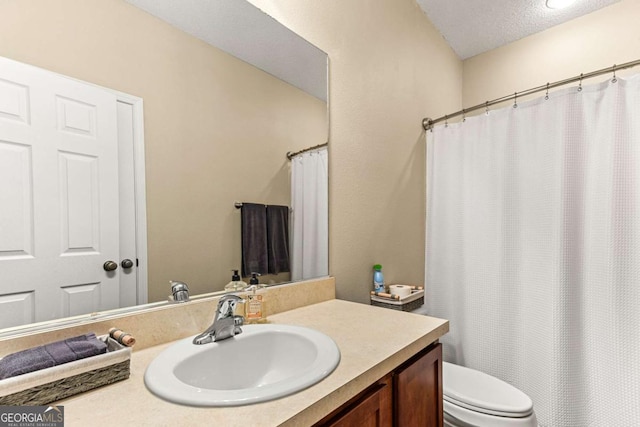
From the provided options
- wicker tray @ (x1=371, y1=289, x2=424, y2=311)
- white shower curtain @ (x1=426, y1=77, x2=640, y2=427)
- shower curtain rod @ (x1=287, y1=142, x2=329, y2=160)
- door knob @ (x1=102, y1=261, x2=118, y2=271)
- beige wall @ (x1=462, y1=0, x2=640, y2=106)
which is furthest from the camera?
beige wall @ (x1=462, y1=0, x2=640, y2=106)

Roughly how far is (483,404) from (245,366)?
38.7 inches

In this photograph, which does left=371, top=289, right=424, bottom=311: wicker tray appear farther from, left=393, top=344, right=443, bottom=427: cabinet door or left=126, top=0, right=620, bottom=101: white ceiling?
left=126, top=0, right=620, bottom=101: white ceiling

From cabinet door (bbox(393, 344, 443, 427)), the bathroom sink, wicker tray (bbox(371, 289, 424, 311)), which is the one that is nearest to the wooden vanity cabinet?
cabinet door (bbox(393, 344, 443, 427))

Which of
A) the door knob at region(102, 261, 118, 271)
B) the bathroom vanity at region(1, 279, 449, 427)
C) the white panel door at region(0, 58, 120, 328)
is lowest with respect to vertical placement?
the bathroom vanity at region(1, 279, 449, 427)

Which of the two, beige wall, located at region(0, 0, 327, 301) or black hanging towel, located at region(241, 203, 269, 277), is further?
black hanging towel, located at region(241, 203, 269, 277)

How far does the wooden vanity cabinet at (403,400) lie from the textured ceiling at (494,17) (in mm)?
2115

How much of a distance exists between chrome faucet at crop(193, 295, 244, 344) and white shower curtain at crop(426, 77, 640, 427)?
1.49 metres

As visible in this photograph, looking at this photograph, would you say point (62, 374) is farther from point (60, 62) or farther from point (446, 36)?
point (446, 36)

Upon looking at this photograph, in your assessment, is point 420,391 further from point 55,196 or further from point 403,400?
point 55,196

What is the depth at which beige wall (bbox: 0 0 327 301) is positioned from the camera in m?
0.78

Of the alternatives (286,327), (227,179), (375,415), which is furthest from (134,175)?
(375,415)

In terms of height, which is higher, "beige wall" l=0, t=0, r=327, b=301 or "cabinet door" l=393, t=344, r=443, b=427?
"beige wall" l=0, t=0, r=327, b=301

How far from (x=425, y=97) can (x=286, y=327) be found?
1839 mm

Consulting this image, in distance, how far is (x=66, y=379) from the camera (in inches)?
24.5
